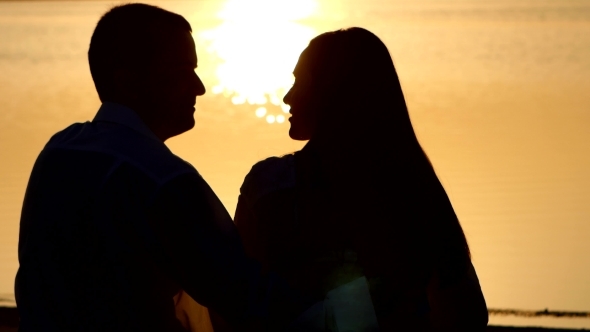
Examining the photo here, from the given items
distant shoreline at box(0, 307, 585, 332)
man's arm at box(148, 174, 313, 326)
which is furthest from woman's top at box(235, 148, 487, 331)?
distant shoreline at box(0, 307, 585, 332)

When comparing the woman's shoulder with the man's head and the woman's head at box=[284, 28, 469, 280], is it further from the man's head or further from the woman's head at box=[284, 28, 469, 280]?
the man's head

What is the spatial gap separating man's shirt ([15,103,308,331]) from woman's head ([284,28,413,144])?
52cm

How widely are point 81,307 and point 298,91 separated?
899mm

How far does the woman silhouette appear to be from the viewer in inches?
92.3

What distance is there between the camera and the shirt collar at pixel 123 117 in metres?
2.08

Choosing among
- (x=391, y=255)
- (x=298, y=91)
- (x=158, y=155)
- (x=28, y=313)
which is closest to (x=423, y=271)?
(x=391, y=255)

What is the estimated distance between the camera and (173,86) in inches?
88.8

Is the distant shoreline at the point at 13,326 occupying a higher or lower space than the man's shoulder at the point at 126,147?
lower

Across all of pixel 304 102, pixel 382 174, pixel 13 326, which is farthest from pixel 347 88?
pixel 13 326

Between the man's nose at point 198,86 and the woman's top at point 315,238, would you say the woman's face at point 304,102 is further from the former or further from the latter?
the man's nose at point 198,86

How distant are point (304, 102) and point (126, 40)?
0.53 metres

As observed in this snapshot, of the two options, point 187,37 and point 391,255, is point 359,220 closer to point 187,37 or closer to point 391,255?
point 391,255

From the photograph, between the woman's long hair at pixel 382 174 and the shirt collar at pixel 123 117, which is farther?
the woman's long hair at pixel 382 174

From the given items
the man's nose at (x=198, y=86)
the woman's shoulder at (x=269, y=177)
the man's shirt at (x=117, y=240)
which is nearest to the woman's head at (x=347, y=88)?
the woman's shoulder at (x=269, y=177)
